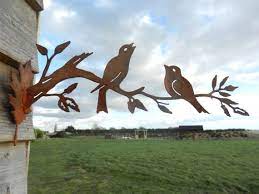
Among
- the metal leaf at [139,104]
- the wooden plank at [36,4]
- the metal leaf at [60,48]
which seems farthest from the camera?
the wooden plank at [36,4]

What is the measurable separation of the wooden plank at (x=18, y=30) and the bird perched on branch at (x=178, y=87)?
678 millimetres

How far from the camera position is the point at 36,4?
70.7 inches

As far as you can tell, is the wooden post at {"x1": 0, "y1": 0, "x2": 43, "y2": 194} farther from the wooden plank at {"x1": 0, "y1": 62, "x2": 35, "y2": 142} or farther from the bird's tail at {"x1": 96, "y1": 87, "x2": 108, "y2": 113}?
the bird's tail at {"x1": 96, "y1": 87, "x2": 108, "y2": 113}

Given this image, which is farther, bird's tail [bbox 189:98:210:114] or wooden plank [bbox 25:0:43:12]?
wooden plank [bbox 25:0:43:12]

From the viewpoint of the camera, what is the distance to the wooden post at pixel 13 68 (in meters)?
1.44

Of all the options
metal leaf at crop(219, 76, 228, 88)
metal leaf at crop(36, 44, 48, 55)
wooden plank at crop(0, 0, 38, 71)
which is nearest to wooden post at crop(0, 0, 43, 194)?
wooden plank at crop(0, 0, 38, 71)

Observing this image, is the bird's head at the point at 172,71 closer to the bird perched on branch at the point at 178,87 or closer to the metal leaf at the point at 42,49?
the bird perched on branch at the point at 178,87

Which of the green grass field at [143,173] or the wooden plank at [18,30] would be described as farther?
the green grass field at [143,173]

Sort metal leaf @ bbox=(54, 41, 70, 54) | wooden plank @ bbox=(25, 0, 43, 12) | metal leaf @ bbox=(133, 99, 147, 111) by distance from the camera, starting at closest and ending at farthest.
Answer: metal leaf @ bbox=(133, 99, 147, 111) < metal leaf @ bbox=(54, 41, 70, 54) < wooden plank @ bbox=(25, 0, 43, 12)

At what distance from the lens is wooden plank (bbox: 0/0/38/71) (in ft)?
4.86

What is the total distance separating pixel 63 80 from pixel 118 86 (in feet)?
0.76

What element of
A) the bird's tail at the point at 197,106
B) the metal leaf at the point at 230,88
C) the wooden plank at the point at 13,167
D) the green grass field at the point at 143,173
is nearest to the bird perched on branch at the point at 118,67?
the bird's tail at the point at 197,106

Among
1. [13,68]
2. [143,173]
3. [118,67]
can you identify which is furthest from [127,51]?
[143,173]

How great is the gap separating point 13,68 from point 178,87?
74 cm
